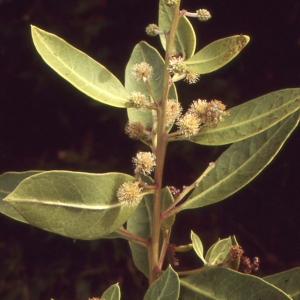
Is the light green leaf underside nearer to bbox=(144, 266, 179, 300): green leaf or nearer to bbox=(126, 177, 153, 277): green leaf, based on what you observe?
bbox=(126, 177, 153, 277): green leaf

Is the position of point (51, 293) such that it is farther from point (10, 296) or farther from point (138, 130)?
point (138, 130)

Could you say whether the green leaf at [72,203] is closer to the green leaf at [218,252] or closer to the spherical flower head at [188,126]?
the spherical flower head at [188,126]

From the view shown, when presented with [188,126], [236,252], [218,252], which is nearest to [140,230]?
[218,252]

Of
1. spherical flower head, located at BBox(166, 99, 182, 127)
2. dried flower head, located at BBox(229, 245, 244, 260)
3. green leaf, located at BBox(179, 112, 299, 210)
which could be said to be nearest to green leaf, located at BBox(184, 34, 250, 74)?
spherical flower head, located at BBox(166, 99, 182, 127)

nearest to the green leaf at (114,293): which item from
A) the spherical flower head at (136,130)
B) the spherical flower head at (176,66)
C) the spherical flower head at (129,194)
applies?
the spherical flower head at (129,194)

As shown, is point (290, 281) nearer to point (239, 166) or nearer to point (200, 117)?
point (239, 166)

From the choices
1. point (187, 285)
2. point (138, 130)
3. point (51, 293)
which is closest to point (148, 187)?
point (138, 130)
